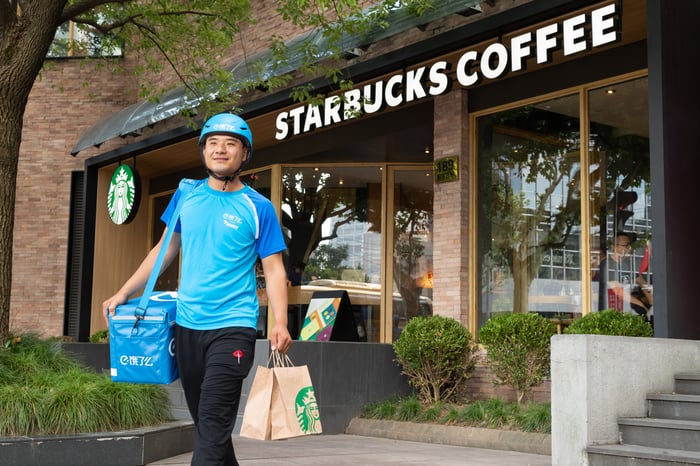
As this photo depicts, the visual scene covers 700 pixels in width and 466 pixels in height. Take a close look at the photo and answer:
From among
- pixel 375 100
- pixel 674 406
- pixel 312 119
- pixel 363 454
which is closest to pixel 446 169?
pixel 375 100

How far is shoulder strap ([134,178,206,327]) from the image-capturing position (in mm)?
4078

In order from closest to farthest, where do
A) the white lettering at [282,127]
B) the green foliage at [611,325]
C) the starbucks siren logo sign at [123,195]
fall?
1. the green foliage at [611,325]
2. the white lettering at [282,127]
3. the starbucks siren logo sign at [123,195]

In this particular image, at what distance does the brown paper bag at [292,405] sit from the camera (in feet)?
12.6

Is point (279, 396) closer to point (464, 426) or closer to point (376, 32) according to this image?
point (464, 426)

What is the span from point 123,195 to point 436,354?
371 inches

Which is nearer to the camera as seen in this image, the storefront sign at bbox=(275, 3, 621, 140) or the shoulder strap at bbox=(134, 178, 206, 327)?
the shoulder strap at bbox=(134, 178, 206, 327)

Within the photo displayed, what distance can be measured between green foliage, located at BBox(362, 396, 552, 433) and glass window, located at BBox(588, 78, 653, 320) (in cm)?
219

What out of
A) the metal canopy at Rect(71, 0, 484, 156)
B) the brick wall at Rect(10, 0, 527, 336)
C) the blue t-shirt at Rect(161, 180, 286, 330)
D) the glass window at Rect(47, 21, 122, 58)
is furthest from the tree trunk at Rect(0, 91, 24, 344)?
the glass window at Rect(47, 21, 122, 58)

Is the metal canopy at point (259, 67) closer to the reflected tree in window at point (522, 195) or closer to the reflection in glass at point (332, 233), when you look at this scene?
the reflected tree in window at point (522, 195)

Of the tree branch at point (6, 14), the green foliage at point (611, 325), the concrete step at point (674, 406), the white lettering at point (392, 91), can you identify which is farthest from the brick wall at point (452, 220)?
the tree branch at point (6, 14)

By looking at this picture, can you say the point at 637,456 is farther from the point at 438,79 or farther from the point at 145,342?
the point at 438,79

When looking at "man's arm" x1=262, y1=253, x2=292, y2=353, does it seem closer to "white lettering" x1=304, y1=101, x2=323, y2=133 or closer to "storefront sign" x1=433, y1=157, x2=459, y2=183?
"storefront sign" x1=433, y1=157, x2=459, y2=183

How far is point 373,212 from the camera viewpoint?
15.6 metres

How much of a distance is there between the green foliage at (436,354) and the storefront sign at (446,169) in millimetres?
2246
